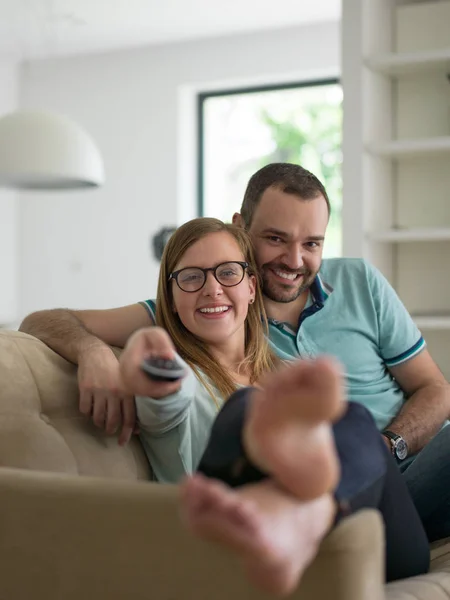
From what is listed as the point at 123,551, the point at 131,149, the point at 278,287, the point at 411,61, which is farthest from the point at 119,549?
the point at 131,149

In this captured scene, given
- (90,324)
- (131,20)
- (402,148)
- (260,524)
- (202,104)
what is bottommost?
(260,524)

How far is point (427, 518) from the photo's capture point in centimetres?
173

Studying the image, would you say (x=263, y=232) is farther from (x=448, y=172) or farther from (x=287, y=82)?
(x=287, y=82)

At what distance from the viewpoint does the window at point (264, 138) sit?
6473 mm

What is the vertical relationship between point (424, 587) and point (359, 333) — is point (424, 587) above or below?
below

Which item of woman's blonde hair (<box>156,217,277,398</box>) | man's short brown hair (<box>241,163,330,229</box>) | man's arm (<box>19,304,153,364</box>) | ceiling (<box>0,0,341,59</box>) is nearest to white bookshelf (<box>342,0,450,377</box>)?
man's short brown hair (<box>241,163,330,229</box>)

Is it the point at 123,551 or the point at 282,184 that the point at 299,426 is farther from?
the point at 282,184

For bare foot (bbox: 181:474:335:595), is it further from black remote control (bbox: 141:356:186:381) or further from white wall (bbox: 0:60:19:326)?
white wall (bbox: 0:60:19:326)

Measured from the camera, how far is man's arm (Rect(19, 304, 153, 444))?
5.13 feet

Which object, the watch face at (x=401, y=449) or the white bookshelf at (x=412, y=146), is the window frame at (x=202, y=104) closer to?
the white bookshelf at (x=412, y=146)

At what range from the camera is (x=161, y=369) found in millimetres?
1329

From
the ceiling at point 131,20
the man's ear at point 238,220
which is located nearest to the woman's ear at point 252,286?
the man's ear at point 238,220

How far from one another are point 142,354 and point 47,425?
326mm

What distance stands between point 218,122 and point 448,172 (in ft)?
10.4
